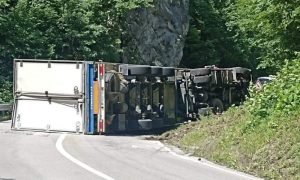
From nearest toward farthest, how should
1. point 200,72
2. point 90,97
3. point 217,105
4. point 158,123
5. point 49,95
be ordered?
point 90,97, point 49,95, point 158,123, point 200,72, point 217,105

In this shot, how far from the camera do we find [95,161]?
12883 mm

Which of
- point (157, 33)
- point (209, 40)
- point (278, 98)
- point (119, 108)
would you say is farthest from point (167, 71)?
point (209, 40)

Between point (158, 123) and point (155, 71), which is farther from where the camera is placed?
point (155, 71)

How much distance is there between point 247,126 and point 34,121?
8.14 metres

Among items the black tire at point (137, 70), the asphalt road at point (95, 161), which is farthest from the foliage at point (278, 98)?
the black tire at point (137, 70)

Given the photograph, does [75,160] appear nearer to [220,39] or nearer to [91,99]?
[91,99]

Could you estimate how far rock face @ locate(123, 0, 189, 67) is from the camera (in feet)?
139

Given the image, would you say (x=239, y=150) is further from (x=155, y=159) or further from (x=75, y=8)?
(x=75, y=8)

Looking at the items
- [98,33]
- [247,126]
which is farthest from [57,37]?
[247,126]

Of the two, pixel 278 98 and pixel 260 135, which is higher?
pixel 278 98

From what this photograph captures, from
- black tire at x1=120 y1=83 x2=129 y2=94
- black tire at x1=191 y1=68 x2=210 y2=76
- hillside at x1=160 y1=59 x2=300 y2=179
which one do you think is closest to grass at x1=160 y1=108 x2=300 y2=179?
hillside at x1=160 y1=59 x2=300 y2=179

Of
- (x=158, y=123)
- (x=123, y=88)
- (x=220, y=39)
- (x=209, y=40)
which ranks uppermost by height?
(x=220, y=39)

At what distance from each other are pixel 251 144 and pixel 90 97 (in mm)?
7195

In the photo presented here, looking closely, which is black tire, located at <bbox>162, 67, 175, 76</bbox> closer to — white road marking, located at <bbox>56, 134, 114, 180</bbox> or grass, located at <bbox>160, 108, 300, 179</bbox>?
grass, located at <bbox>160, 108, 300, 179</bbox>
